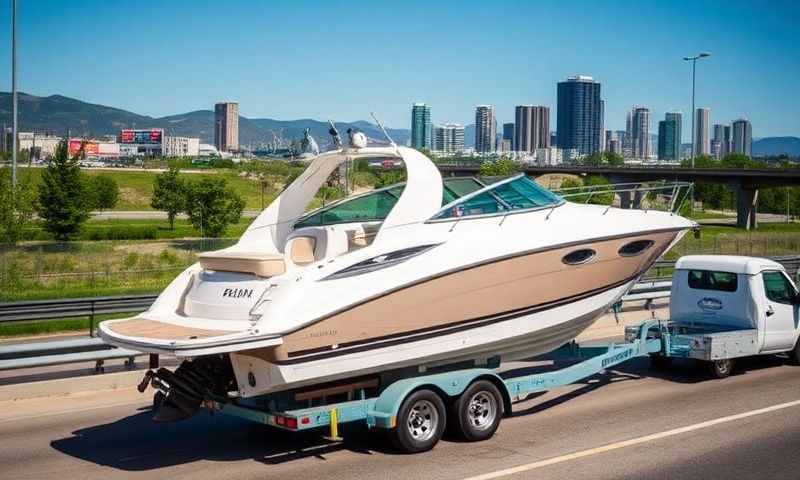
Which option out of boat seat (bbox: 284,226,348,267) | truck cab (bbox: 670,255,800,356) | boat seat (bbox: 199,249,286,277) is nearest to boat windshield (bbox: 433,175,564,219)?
boat seat (bbox: 284,226,348,267)

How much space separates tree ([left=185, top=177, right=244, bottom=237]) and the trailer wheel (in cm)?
3740

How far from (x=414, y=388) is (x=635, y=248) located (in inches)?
168

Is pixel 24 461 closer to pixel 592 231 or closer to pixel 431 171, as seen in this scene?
pixel 431 171

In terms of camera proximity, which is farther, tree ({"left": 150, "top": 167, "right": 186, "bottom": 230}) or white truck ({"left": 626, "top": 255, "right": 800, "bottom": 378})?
tree ({"left": 150, "top": 167, "right": 186, "bottom": 230})

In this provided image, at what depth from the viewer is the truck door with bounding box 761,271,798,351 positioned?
14.5 meters

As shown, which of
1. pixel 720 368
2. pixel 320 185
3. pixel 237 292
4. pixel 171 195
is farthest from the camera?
pixel 171 195

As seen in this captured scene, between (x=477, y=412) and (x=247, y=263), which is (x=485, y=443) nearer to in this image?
(x=477, y=412)

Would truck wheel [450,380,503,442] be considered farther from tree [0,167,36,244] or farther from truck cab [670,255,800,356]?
tree [0,167,36,244]

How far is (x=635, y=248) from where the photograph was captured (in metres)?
12.6

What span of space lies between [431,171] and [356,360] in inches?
104

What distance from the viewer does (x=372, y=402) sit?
994cm

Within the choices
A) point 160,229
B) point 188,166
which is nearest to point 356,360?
point 160,229

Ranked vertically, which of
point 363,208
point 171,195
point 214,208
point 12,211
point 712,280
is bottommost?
point 712,280

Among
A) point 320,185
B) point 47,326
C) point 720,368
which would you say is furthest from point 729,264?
point 47,326
